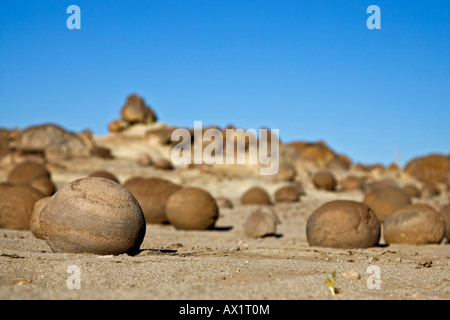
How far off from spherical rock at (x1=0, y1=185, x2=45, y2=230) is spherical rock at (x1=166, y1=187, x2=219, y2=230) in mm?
4082

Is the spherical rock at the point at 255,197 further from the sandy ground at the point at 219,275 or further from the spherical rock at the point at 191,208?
the sandy ground at the point at 219,275

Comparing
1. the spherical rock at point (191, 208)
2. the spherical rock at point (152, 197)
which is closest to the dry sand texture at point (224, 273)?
the spherical rock at point (191, 208)

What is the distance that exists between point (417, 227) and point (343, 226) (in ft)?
8.85

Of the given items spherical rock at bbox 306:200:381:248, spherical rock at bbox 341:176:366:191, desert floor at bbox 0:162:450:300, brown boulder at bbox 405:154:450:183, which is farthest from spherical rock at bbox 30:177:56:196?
brown boulder at bbox 405:154:450:183

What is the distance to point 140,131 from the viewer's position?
51.7 metres

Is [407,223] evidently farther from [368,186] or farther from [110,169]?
[110,169]

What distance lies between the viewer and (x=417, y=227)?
43.8 ft

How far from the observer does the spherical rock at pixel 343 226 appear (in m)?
11.7

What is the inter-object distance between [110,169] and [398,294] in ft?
101

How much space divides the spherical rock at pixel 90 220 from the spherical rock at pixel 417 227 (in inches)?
301

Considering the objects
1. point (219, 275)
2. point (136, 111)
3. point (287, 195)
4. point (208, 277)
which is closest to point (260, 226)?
point (219, 275)

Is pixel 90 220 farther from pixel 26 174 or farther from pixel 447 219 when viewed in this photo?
pixel 26 174
